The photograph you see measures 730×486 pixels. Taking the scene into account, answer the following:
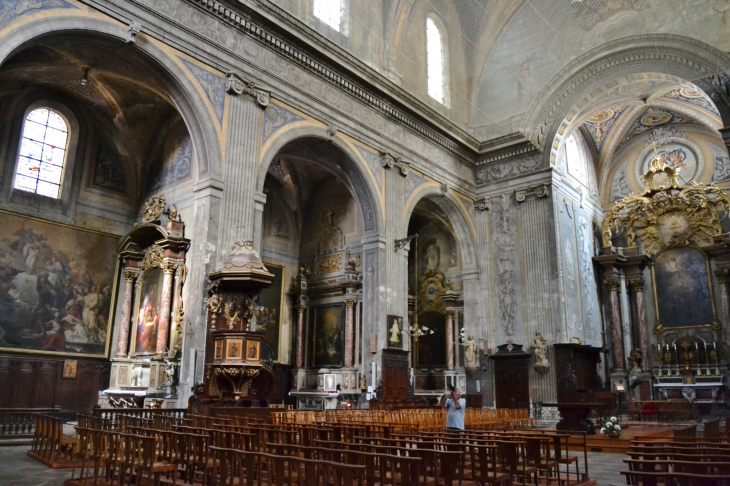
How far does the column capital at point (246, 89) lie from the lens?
43.5 ft

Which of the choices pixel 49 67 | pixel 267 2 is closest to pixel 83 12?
pixel 49 67

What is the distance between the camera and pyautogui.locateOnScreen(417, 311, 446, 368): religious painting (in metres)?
21.1

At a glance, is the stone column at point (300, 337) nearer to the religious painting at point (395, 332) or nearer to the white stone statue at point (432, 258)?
the religious painting at point (395, 332)

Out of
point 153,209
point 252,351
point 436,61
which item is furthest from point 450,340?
point 153,209

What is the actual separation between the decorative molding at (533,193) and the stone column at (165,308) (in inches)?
490

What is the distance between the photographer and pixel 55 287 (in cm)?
1477

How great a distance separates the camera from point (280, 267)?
19891 mm

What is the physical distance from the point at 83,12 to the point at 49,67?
3.45m

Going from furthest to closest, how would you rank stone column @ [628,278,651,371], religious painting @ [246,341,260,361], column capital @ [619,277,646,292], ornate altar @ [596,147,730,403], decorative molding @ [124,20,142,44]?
1. column capital @ [619,277,646,292]
2. stone column @ [628,278,651,371]
3. ornate altar @ [596,147,730,403]
4. religious painting @ [246,341,260,361]
5. decorative molding @ [124,20,142,44]

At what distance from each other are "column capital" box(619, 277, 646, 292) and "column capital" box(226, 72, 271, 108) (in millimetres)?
17605

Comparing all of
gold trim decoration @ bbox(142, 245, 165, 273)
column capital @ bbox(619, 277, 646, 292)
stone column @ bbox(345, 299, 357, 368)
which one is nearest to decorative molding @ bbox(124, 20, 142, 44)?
gold trim decoration @ bbox(142, 245, 165, 273)

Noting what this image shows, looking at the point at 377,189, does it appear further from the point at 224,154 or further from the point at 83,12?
the point at 83,12

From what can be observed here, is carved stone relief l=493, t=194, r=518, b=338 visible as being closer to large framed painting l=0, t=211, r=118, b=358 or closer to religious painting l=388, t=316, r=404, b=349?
religious painting l=388, t=316, r=404, b=349

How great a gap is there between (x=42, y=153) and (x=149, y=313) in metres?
5.09
